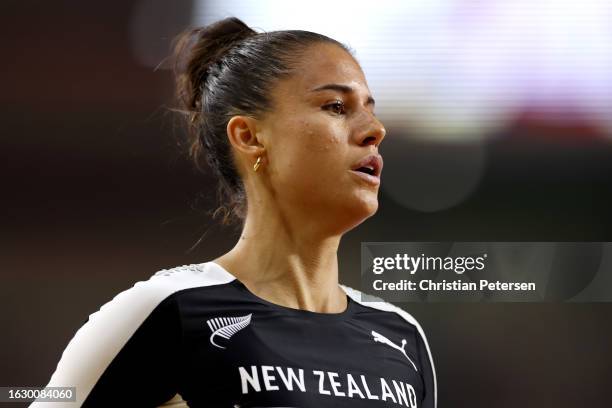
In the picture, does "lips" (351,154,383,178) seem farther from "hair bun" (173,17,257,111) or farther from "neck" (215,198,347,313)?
"hair bun" (173,17,257,111)

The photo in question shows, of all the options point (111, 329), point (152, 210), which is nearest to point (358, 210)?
point (111, 329)

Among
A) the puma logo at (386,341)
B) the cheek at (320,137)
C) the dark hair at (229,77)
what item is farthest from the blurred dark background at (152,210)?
the cheek at (320,137)

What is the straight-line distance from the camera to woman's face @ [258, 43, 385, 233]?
1120 millimetres

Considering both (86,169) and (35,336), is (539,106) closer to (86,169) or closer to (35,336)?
(86,169)

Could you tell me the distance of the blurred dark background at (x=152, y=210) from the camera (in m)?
1.71

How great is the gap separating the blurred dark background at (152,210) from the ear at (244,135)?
55 cm

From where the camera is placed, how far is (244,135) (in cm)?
120

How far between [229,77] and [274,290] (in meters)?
0.34

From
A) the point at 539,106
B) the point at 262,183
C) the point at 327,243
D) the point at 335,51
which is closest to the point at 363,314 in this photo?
the point at 327,243

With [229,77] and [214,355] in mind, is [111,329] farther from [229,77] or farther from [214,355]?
[229,77]

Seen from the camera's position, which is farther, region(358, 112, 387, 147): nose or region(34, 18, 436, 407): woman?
region(358, 112, 387, 147): nose

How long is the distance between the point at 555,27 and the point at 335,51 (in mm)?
783

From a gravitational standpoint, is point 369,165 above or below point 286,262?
above

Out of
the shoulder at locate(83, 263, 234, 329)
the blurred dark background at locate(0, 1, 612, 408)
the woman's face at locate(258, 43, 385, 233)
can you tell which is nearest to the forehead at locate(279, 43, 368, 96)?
the woman's face at locate(258, 43, 385, 233)
